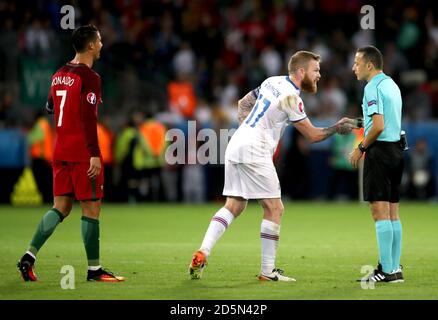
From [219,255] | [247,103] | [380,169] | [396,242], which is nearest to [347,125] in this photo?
[380,169]

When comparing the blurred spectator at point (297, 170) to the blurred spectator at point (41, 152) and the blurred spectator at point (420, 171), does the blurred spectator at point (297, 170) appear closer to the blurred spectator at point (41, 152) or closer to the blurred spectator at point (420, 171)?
the blurred spectator at point (420, 171)

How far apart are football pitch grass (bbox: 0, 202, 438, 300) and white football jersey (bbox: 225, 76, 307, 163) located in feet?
4.33

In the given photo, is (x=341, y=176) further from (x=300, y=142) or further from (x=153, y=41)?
(x=153, y=41)

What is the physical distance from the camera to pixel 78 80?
9.91 meters

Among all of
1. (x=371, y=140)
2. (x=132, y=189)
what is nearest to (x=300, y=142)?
(x=132, y=189)

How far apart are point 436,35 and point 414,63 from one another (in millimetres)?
985

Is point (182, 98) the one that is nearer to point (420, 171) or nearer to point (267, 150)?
point (420, 171)

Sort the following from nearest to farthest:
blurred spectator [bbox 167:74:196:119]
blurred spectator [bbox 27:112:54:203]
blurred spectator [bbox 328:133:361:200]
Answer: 1. blurred spectator [bbox 27:112:54:203]
2. blurred spectator [bbox 328:133:361:200]
3. blurred spectator [bbox 167:74:196:119]

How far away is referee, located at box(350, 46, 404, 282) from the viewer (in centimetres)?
996

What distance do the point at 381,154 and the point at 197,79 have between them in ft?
53.6

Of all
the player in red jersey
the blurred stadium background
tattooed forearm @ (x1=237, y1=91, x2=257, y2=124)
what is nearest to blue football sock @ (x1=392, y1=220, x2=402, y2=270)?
tattooed forearm @ (x1=237, y1=91, x2=257, y2=124)

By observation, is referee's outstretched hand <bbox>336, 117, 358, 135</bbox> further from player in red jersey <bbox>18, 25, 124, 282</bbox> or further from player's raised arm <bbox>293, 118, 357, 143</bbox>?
player in red jersey <bbox>18, 25, 124, 282</bbox>

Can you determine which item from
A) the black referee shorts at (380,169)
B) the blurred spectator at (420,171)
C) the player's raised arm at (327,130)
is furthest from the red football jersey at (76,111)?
the blurred spectator at (420,171)

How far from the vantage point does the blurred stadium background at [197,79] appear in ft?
76.9
